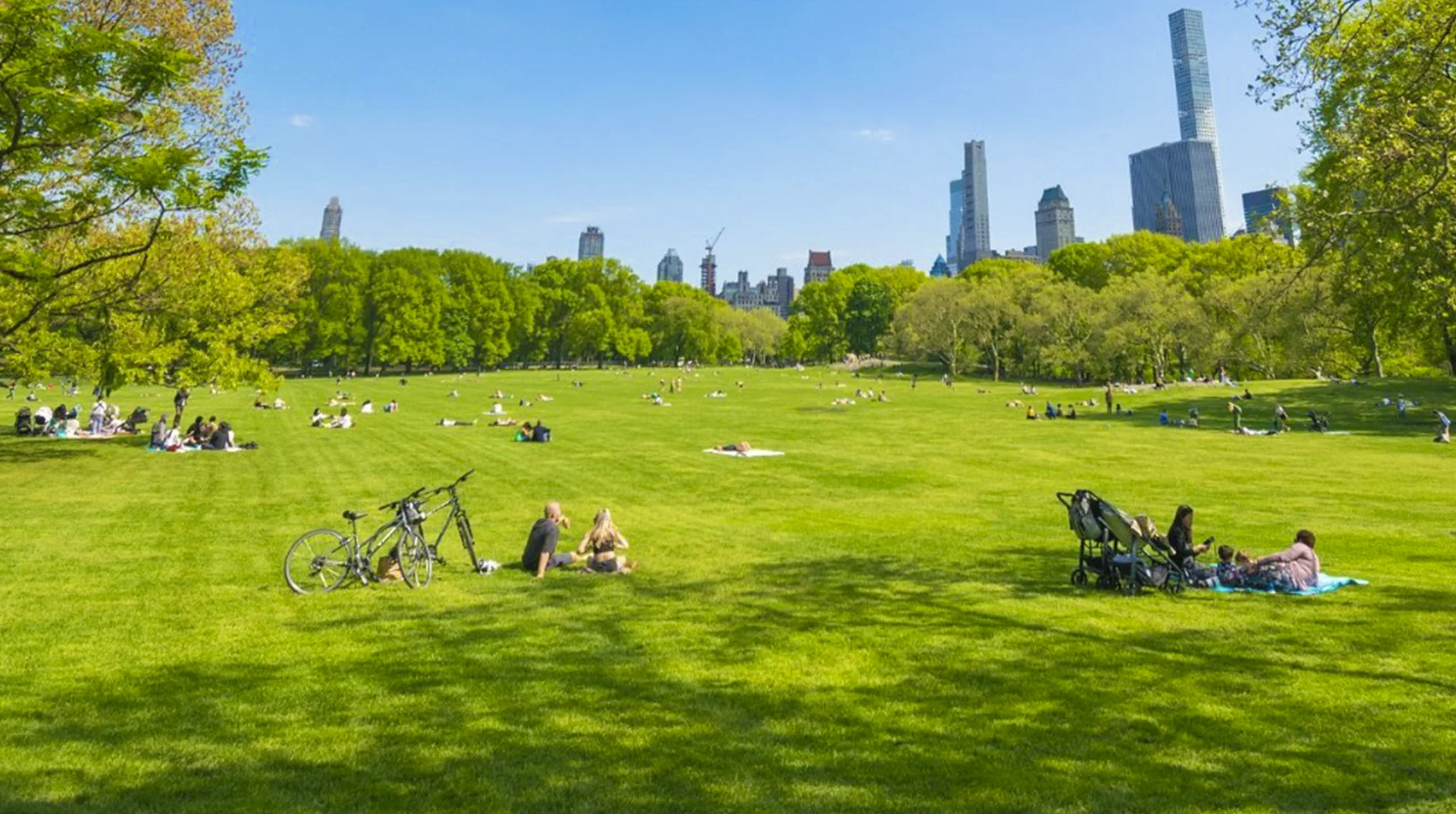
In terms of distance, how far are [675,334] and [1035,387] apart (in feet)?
253

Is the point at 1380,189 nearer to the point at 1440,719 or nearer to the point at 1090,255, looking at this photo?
the point at 1440,719

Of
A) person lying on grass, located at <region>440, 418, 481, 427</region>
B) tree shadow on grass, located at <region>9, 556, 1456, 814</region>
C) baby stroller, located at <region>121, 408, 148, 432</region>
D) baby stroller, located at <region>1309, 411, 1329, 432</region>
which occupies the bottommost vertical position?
baby stroller, located at <region>1309, 411, 1329, 432</region>

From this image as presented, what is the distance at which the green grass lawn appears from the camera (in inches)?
227

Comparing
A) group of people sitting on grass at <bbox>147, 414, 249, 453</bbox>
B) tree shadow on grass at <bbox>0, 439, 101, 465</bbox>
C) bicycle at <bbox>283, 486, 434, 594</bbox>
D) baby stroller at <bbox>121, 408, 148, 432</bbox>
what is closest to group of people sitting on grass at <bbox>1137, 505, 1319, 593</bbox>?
bicycle at <bbox>283, 486, 434, 594</bbox>

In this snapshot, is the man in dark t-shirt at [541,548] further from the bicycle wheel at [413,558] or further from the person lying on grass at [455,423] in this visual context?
the person lying on grass at [455,423]

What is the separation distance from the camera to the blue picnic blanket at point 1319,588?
11.2 meters

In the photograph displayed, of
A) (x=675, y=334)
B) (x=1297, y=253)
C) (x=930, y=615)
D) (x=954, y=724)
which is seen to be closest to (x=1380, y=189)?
(x=1297, y=253)

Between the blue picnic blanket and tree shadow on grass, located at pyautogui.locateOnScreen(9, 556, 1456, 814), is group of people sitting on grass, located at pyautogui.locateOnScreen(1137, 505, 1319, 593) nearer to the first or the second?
the blue picnic blanket

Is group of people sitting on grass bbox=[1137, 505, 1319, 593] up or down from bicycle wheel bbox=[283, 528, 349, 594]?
down

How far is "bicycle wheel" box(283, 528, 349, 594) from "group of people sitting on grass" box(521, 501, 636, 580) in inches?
111

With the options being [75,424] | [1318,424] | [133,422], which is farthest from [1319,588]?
[133,422]

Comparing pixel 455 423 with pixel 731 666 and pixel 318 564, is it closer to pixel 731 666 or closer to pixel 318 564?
pixel 318 564

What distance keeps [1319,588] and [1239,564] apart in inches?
42.7

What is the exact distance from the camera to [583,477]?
24.2m
